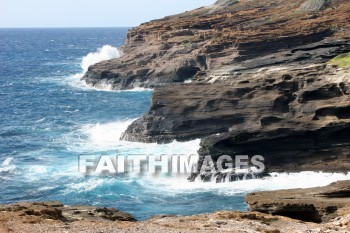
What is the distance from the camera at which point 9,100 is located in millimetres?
92000

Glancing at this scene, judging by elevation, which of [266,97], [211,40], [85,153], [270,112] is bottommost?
[85,153]

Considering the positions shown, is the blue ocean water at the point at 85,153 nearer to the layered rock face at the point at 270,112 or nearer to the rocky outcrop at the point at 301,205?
the layered rock face at the point at 270,112

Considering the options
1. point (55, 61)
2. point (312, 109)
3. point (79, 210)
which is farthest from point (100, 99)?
point (55, 61)

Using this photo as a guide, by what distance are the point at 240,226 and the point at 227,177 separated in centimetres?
2121

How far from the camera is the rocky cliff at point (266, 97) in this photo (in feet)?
157

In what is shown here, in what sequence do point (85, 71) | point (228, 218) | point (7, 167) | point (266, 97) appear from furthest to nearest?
point (85, 71) < point (266, 97) < point (7, 167) < point (228, 218)

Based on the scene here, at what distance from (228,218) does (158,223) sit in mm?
3228

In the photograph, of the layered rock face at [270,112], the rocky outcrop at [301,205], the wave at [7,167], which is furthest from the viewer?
the wave at [7,167]

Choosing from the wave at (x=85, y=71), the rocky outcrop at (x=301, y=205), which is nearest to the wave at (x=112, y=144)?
the rocky outcrop at (x=301, y=205)

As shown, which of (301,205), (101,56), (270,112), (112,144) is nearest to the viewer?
(301,205)

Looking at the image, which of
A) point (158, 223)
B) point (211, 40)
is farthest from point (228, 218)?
point (211, 40)

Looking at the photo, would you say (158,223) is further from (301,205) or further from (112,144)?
(112,144)

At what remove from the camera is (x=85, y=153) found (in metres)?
57.5

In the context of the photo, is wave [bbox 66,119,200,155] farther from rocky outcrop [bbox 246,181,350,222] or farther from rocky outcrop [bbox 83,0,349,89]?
rocky outcrop [bbox 246,181,350,222]
